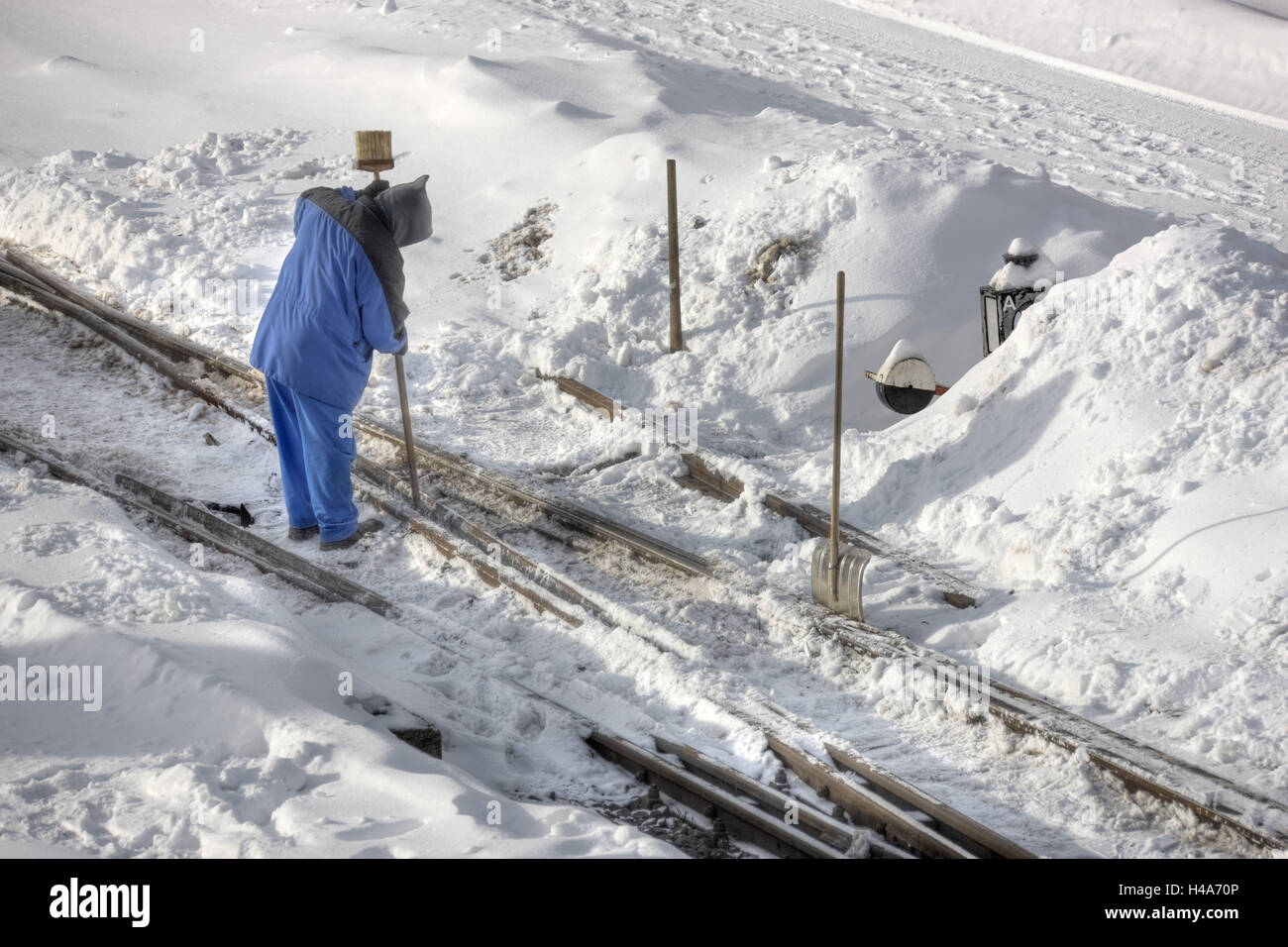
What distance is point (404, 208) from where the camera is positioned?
6312 millimetres

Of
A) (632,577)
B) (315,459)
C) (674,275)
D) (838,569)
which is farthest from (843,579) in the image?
(674,275)

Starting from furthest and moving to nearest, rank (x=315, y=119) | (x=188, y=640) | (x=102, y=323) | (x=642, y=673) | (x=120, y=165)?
(x=315, y=119) < (x=120, y=165) < (x=102, y=323) < (x=642, y=673) < (x=188, y=640)

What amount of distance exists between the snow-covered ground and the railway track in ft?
0.62

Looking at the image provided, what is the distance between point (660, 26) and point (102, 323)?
38.9ft

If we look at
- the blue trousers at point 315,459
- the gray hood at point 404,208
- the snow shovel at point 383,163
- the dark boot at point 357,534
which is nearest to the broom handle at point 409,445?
the snow shovel at point 383,163

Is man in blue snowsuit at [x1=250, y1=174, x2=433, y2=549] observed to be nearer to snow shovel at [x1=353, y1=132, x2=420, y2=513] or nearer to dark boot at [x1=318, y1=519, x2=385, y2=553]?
dark boot at [x1=318, y1=519, x2=385, y2=553]

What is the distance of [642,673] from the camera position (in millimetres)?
5383

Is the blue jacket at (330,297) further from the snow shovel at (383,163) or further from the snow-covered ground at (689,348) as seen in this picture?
the snow-covered ground at (689,348)

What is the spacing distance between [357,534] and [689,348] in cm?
355

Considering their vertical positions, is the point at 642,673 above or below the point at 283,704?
below

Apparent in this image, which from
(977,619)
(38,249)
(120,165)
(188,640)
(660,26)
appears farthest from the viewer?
(660,26)

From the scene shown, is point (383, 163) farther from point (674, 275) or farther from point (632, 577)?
point (674, 275)

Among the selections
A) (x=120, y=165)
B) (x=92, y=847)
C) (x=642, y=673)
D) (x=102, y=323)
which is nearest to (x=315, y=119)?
(x=120, y=165)
